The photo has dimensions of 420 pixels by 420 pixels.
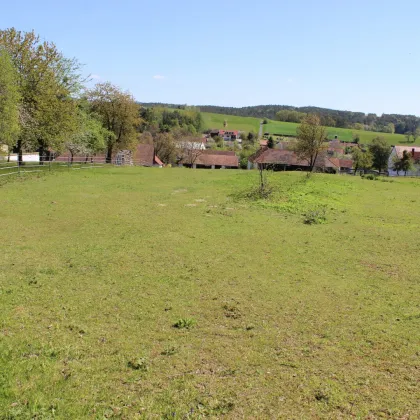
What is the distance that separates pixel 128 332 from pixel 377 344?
351 cm

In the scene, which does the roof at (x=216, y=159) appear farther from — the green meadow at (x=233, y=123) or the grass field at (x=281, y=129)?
the green meadow at (x=233, y=123)

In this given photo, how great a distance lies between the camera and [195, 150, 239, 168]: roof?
63125mm

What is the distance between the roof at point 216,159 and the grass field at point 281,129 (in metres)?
50.9

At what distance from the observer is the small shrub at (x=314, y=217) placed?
12703mm

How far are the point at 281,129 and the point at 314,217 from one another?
122714 millimetres

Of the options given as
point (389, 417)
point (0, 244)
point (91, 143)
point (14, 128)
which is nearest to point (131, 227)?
point (0, 244)

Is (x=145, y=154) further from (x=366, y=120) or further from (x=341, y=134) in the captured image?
(x=366, y=120)

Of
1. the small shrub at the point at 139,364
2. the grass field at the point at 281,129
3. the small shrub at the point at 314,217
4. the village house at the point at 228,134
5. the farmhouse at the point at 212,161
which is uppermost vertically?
the grass field at the point at 281,129

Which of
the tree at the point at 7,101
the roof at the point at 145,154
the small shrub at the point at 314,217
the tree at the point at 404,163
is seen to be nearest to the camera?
the small shrub at the point at 314,217

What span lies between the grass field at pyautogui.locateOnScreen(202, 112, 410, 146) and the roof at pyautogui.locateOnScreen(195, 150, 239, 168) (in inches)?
2005

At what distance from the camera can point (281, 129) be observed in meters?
130

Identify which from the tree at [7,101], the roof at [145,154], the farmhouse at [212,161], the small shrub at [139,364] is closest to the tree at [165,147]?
the farmhouse at [212,161]

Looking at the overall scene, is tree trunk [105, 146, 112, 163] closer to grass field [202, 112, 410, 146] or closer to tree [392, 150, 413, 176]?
tree [392, 150, 413, 176]

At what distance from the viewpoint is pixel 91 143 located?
32438mm
